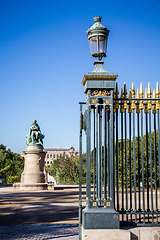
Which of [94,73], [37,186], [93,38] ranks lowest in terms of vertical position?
[37,186]

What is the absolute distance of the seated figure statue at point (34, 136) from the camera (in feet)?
92.5

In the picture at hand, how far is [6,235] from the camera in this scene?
793 centimetres

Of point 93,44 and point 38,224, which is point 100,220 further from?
point 38,224

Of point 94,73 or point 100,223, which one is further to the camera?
point 94,73

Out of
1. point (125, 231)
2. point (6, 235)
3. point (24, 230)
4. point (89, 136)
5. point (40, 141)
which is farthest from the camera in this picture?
point (40, 141)

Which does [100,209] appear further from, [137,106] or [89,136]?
[137,106]

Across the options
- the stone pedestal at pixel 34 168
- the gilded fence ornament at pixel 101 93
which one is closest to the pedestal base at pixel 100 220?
the gilded fence ornament at pixel 101 93

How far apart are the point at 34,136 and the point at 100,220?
23036mm

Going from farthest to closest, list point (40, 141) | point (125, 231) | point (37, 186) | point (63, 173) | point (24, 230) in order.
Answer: point (63, 173) < point (40, 141) < point (37, 186) < point (24, 230) < point (125, 231)

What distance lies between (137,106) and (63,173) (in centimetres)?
3608

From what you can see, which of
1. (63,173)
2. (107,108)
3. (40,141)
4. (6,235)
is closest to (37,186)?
(40,141)

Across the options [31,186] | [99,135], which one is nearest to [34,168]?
[31,186]

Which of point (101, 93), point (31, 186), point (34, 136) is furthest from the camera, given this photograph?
point (34, 136)

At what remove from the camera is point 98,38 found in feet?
20.8
